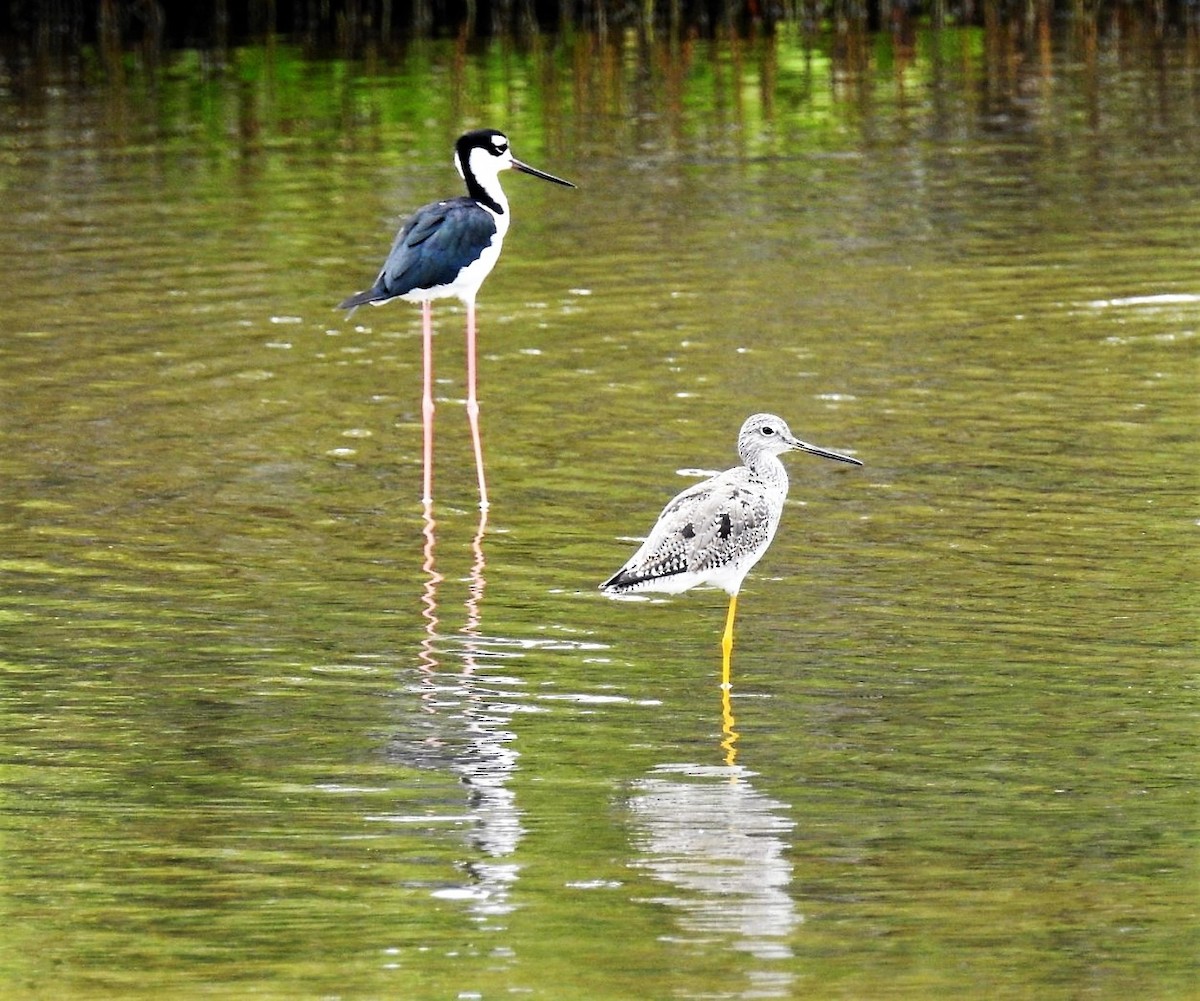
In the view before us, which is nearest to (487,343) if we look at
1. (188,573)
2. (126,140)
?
(188,573)

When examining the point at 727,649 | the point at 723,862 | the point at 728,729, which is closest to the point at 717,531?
the point at 727,649

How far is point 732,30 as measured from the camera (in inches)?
1302

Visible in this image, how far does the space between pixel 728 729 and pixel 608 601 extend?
6.08 feet

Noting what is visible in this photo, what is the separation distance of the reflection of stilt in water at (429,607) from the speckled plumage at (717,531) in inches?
28.7

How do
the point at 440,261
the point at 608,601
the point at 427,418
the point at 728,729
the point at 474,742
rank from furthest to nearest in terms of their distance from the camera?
the point at 440,261
the point at 427,418
the point at 608,601
the point at 728,729
the point at 474,742

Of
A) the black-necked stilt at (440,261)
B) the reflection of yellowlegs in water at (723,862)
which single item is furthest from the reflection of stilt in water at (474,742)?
the black-necked stilt at (440,261)

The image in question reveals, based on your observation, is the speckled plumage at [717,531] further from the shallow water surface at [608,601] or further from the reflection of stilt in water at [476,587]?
the reflection of stilt in water at [476,587]

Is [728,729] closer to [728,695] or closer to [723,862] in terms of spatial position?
[728,695]

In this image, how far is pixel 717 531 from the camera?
909 cm

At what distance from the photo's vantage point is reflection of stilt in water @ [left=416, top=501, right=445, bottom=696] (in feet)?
30.6

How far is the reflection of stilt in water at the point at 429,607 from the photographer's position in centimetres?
931

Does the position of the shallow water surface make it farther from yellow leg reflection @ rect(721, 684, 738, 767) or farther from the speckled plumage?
the speckled plumage

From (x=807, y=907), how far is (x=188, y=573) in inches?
185

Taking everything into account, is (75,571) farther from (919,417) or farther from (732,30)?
(732,30)
